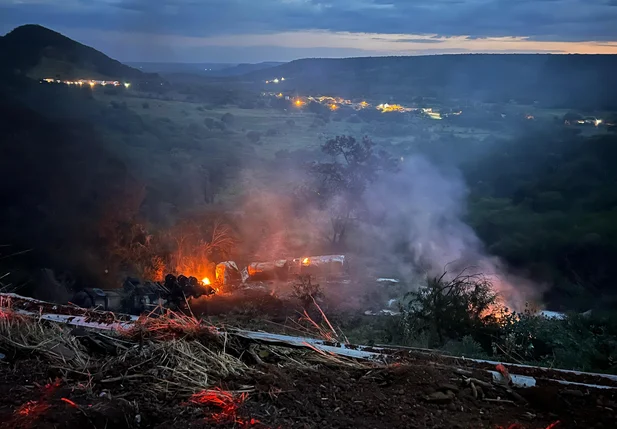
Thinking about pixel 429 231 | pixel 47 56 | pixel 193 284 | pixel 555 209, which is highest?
pixel 47 56

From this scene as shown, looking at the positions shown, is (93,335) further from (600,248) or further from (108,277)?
(600,248)

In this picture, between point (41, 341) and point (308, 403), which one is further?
point (41, 341)

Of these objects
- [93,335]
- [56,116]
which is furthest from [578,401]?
[56,116]

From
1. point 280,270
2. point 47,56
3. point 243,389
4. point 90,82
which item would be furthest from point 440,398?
point 90,82

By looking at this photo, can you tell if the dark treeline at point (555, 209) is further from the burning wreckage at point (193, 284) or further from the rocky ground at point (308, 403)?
the rocky ground at point (308, 403)

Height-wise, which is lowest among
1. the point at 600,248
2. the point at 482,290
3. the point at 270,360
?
the point at 600,248

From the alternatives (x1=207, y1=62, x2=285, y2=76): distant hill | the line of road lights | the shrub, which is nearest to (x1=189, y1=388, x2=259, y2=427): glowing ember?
the shrub

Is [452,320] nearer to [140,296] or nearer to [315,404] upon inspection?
[315,404]

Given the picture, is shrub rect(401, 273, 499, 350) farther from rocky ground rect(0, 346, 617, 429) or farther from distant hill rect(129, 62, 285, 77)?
distant hill rect(129, 62, 285, 77)
